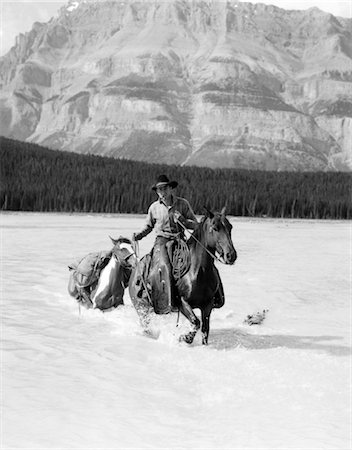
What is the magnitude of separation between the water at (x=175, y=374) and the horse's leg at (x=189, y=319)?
0.59ft

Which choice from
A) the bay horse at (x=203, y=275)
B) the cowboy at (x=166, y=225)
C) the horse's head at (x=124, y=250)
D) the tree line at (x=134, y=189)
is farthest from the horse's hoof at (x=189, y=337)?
the tree line at (x=134, y=189)

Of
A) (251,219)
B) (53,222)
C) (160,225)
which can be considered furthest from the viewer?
(251,219)

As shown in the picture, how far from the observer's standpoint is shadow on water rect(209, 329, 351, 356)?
11734 mm

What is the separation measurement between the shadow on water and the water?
30 millimetres

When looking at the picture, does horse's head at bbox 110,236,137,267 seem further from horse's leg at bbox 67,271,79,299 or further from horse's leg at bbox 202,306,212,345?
horse's leg at bbox 202,306,212,345

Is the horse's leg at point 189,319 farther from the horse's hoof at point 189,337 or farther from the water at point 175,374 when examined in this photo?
the water at point 175,374

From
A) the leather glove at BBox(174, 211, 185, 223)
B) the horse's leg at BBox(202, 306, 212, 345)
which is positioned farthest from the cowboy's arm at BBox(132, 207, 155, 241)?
the horse's leg at BBox(202, 306, 212, 345)

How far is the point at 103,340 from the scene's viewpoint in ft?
38.7

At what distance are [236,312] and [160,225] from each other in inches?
155

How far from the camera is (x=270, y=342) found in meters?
12.2

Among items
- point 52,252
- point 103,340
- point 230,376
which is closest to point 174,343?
point 103,340

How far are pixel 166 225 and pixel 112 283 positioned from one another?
267 cm

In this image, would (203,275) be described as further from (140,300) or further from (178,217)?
(140,300)

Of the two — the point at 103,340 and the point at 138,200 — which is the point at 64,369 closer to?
the point at 103,340
